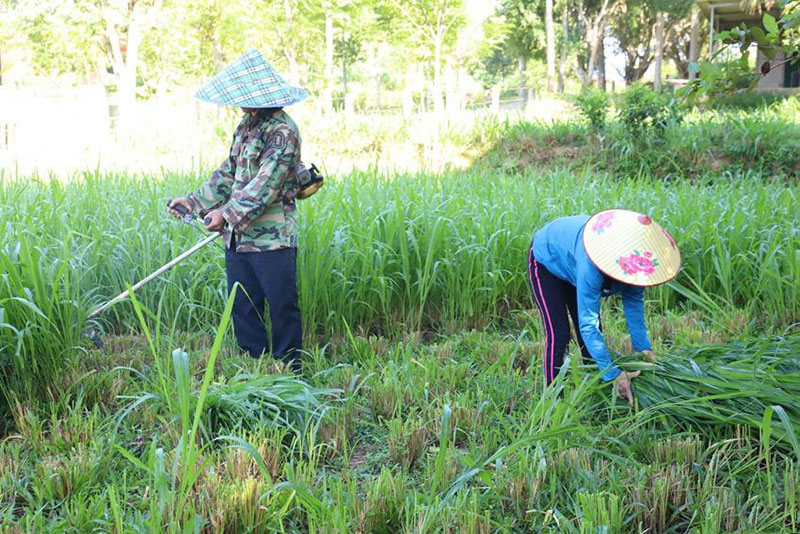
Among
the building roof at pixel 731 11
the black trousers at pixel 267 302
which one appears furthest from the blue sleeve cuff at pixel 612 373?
the building roof at pixel 731 11

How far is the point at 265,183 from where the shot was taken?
3.09 meters

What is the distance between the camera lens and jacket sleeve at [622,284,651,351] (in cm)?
241

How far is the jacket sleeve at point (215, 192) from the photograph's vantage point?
3.38 metres

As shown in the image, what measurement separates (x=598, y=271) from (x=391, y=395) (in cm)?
96

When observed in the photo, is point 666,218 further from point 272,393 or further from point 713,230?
point 272,393

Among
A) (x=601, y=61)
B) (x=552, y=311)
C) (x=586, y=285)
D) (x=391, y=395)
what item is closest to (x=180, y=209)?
(x=391, y=395)

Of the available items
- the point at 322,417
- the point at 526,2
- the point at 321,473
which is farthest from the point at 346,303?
the point at 526,2

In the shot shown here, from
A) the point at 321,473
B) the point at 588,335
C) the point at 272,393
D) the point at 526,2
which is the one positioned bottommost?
the point at 321,473

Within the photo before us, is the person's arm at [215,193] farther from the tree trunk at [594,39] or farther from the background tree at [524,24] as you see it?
the background tree at [524,24]

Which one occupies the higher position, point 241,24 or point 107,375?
point 241,24

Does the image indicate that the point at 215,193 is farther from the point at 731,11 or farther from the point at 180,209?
the point at 731,11

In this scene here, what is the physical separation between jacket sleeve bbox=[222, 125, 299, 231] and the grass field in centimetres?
54

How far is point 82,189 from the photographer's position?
5121 millimetres

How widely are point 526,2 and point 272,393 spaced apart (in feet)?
81.6
